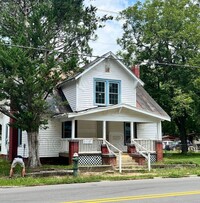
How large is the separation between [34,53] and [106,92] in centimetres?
683

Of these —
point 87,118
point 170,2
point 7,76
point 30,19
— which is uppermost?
point 170,2

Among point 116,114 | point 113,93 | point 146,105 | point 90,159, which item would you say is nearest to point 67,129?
point 90,159

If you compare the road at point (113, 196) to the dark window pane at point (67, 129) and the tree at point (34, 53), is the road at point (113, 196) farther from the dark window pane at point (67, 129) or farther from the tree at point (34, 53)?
the dark window pane at point (67, 129)

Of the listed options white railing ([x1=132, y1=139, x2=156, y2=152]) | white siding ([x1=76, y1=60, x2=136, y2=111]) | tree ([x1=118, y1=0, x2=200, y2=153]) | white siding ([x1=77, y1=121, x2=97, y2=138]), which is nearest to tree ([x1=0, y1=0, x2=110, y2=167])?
white siding ([x1=76, y1=60, x2=136, y2=111])

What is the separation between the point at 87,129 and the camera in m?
27.0

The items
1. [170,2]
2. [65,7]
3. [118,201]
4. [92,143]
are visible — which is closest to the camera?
[118,201]

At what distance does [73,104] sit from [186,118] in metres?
18.1

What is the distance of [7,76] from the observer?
19797mm

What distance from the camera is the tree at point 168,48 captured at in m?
35.8

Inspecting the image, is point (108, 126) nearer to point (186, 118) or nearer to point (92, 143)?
point (92, 143)

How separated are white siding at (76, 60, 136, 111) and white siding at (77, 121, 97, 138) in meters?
1.78

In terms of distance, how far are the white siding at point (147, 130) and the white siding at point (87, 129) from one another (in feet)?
12.2

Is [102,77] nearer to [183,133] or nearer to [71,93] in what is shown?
[71,93]

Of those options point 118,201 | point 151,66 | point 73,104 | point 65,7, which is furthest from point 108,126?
point 118,201
